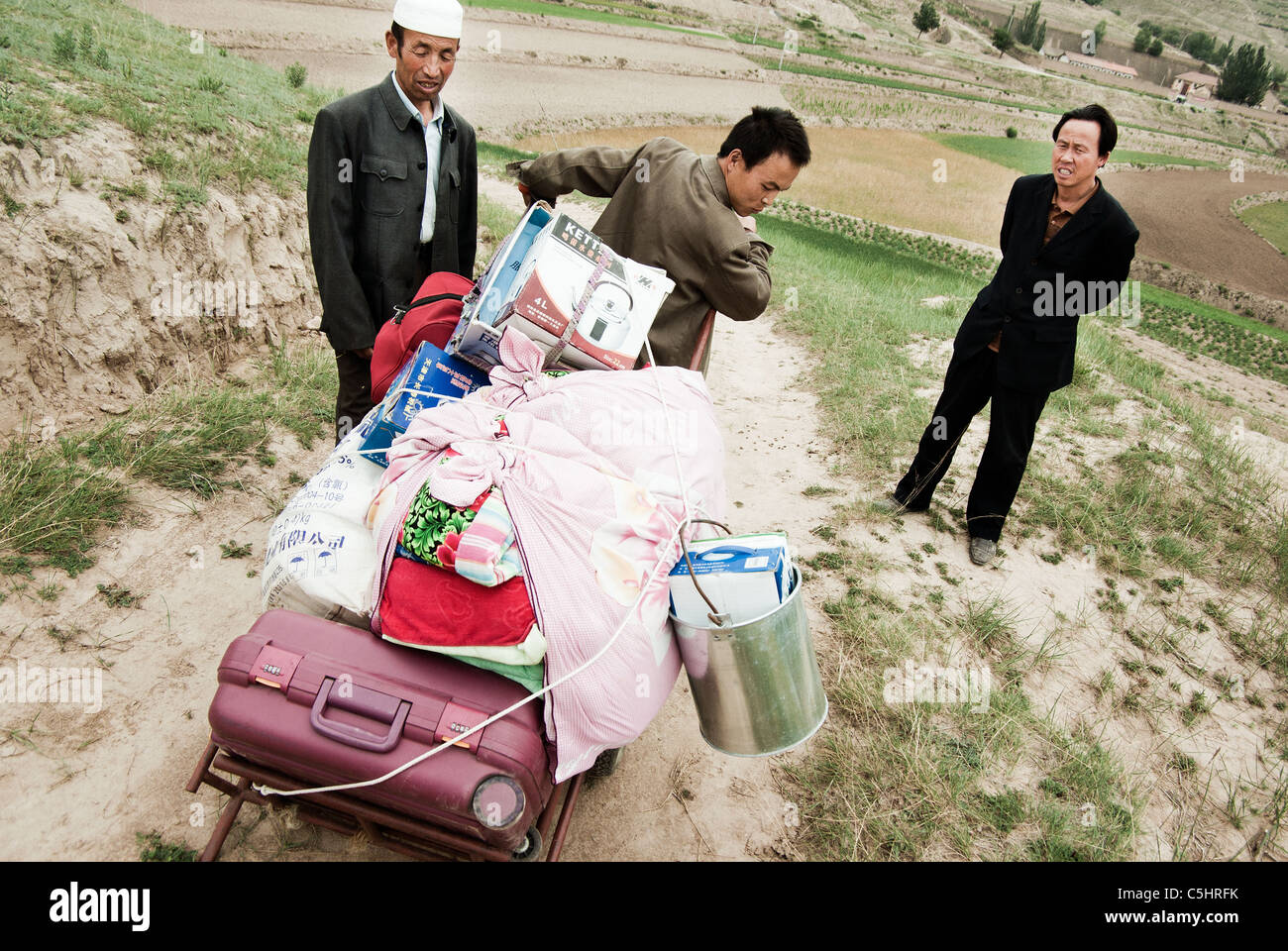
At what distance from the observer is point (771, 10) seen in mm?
49812

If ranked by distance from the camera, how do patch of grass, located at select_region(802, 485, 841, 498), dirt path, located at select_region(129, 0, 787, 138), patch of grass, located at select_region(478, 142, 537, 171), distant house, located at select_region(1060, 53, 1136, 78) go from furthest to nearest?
distant house, located at select_region(1060, 53, 1136, 78) < dirt path, located at select_region(129, 0, 787, 138) < patch of grass, located at select_region(478, 142, 537, 171) < patch of grass, located at select_region(802, 485, 841, 498)

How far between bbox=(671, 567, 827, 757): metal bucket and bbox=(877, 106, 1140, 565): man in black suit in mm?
2421

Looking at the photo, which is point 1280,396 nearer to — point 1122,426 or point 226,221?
point 1122,426

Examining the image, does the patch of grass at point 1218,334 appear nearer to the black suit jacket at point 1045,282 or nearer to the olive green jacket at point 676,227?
the black suit jacket at point 1045,282

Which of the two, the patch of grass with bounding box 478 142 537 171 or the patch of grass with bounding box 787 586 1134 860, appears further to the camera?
the patch of grass with bounding box 478 142 537 171

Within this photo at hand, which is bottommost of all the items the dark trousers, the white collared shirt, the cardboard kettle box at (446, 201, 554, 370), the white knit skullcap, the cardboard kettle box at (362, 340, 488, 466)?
the dark trousers

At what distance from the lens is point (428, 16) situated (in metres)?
2.33

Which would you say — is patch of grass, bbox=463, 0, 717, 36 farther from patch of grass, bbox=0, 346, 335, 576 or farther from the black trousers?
the black trousers

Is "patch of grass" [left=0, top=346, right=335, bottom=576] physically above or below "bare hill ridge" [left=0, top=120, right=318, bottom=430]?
below

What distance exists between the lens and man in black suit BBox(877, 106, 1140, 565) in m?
3.21

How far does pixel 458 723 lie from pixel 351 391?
6.04 feet
